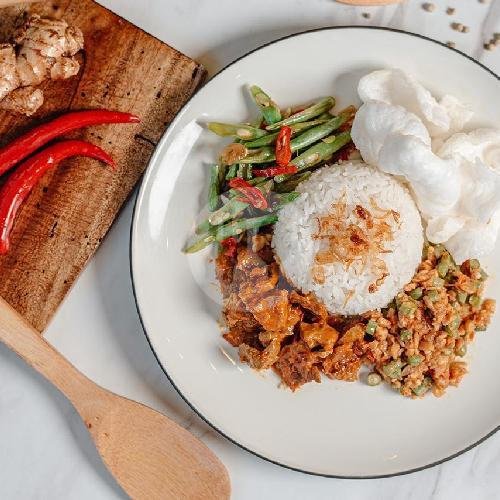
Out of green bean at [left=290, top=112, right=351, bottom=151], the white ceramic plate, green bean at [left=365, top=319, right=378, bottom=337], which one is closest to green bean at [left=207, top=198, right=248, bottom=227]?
the white ceramic plate

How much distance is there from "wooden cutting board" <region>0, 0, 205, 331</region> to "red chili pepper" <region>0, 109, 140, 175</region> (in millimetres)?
63

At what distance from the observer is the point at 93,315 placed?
4.04 m

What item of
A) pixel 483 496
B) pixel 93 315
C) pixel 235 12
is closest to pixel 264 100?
pixel 235 12

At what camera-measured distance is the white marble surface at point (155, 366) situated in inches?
154

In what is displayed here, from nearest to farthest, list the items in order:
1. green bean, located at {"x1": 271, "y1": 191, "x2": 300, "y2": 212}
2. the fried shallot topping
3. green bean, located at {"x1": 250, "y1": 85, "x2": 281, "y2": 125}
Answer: the fried shallot topping
green bean, located at {"x1": 250, "y1": 85, "x2": 281, "y2": 125}
green bean, located at {"x1": 271, "y1": 191, "x2": 300, "y2": 212}

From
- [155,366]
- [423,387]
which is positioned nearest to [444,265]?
[423,387]

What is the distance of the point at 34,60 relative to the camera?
372 cm

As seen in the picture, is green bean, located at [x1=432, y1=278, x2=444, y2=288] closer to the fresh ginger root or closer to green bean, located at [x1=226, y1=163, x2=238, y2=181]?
green bean, located at [x1=226, y1=163, x2=238, y2=181]

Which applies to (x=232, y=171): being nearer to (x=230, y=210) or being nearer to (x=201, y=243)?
(x=230, y=210)

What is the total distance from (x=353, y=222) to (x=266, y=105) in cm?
70

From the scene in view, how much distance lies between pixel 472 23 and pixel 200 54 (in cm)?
140

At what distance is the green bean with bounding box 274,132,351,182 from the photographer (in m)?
3.78

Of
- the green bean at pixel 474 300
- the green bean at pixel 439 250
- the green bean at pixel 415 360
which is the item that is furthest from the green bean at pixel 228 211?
the green bean at pixel 474 300

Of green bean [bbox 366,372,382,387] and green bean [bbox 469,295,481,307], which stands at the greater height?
green bean [bbox 469,295,481,307]
